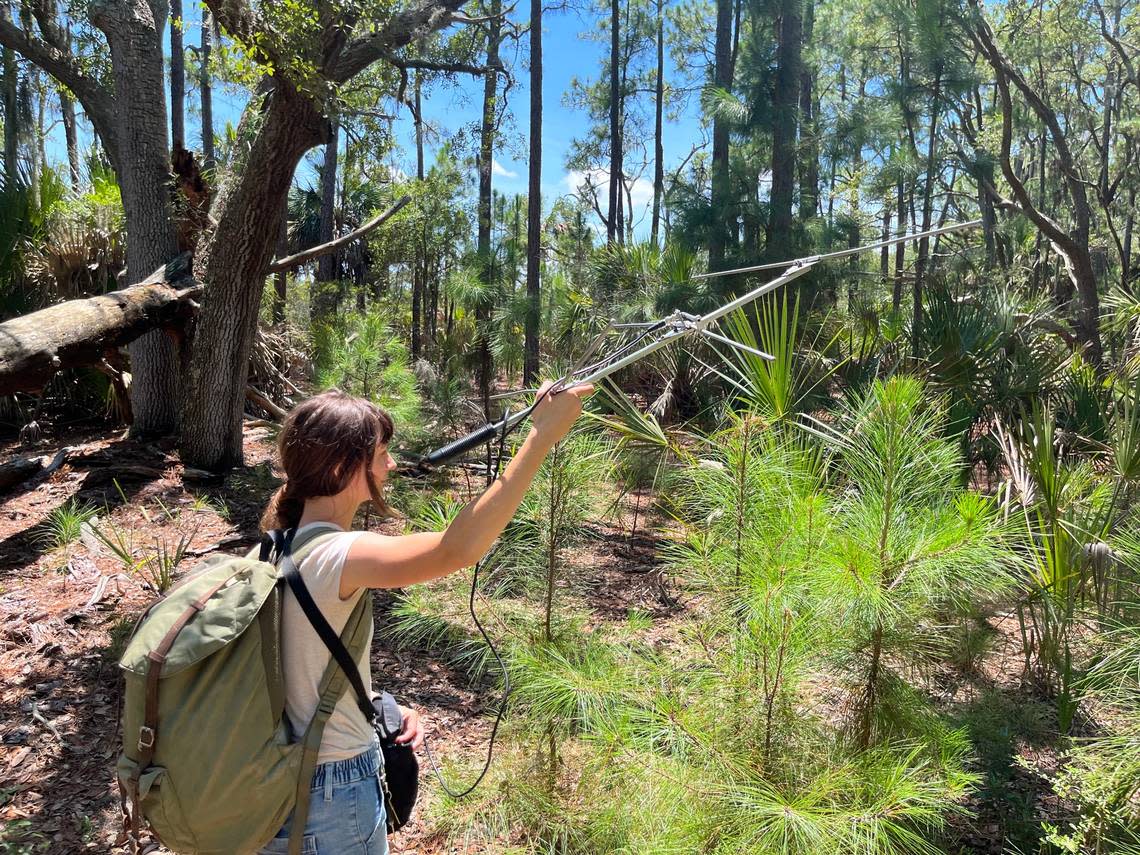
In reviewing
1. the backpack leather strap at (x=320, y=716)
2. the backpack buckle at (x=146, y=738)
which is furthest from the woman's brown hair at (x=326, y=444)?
the backpack buckle at (x=146, y=738)

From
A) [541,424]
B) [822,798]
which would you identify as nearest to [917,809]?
[822,798]

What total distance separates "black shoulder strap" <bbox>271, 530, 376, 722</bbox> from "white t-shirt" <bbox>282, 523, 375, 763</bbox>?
0.04 ft

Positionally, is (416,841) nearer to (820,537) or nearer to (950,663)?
(820,537)

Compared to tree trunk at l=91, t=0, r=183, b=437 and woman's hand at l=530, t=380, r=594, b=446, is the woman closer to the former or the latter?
woman's hand at l=530, t=380, r=594, b=446

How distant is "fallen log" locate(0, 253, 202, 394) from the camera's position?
4793 mm

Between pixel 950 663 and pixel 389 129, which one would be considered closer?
pixel 950 663

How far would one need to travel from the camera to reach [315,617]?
1.44m

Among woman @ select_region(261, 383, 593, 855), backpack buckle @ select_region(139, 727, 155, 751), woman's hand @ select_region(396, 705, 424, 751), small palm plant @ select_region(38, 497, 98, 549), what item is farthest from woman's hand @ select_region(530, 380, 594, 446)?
small palm plant @ select_region(38, 497, 98, 549)

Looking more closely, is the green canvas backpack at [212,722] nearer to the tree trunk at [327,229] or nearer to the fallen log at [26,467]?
the fallen log at [26,467]

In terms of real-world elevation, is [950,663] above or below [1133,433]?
below

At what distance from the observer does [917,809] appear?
68.9 inches

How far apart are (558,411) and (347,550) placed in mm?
513

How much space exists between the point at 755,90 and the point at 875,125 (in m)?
1.53

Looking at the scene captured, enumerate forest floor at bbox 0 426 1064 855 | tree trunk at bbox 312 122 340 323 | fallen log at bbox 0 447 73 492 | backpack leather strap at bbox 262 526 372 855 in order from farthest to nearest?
tree trunk at bbox 312 122 340 323, fallen log at bbox 0 447 73 492, forest floor at bbox 0 426 1064 855, backpack leather strap at bbox 262 526 372 855
